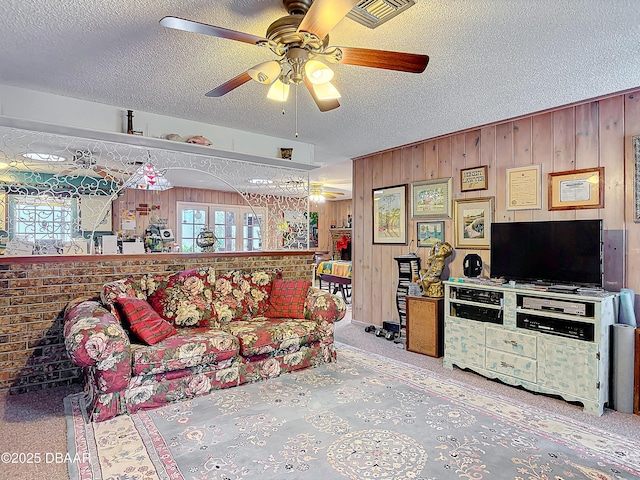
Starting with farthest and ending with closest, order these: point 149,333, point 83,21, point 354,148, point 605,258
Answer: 1. point 354,148
2. point 605,258
3. point 149,333
4. point 83,21

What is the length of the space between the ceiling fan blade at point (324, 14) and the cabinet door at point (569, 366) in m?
2.75

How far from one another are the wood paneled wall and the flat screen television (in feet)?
1.11

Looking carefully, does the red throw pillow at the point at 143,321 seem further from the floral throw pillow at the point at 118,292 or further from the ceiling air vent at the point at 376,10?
the ceiling air vent at the point at 376,10

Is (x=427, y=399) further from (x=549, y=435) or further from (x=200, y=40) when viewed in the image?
(x=200, y=40)

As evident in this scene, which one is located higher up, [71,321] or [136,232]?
[136,232]

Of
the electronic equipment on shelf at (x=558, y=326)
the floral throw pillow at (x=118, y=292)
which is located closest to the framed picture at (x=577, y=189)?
the electronic equipment on shelf at (x=558, y=326)

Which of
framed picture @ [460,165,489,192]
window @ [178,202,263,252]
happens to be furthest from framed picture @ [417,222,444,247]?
window @ [178,202,263,252]

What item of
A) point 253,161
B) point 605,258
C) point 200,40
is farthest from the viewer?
point 253,161

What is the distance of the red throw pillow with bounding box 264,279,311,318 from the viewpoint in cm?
378

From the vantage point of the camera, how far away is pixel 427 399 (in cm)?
286

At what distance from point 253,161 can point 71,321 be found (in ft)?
8.44

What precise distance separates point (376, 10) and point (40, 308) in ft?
11.0

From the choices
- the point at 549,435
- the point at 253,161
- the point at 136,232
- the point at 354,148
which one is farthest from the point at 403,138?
the point at 136,232

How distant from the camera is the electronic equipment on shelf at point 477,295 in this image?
328 centimetres
